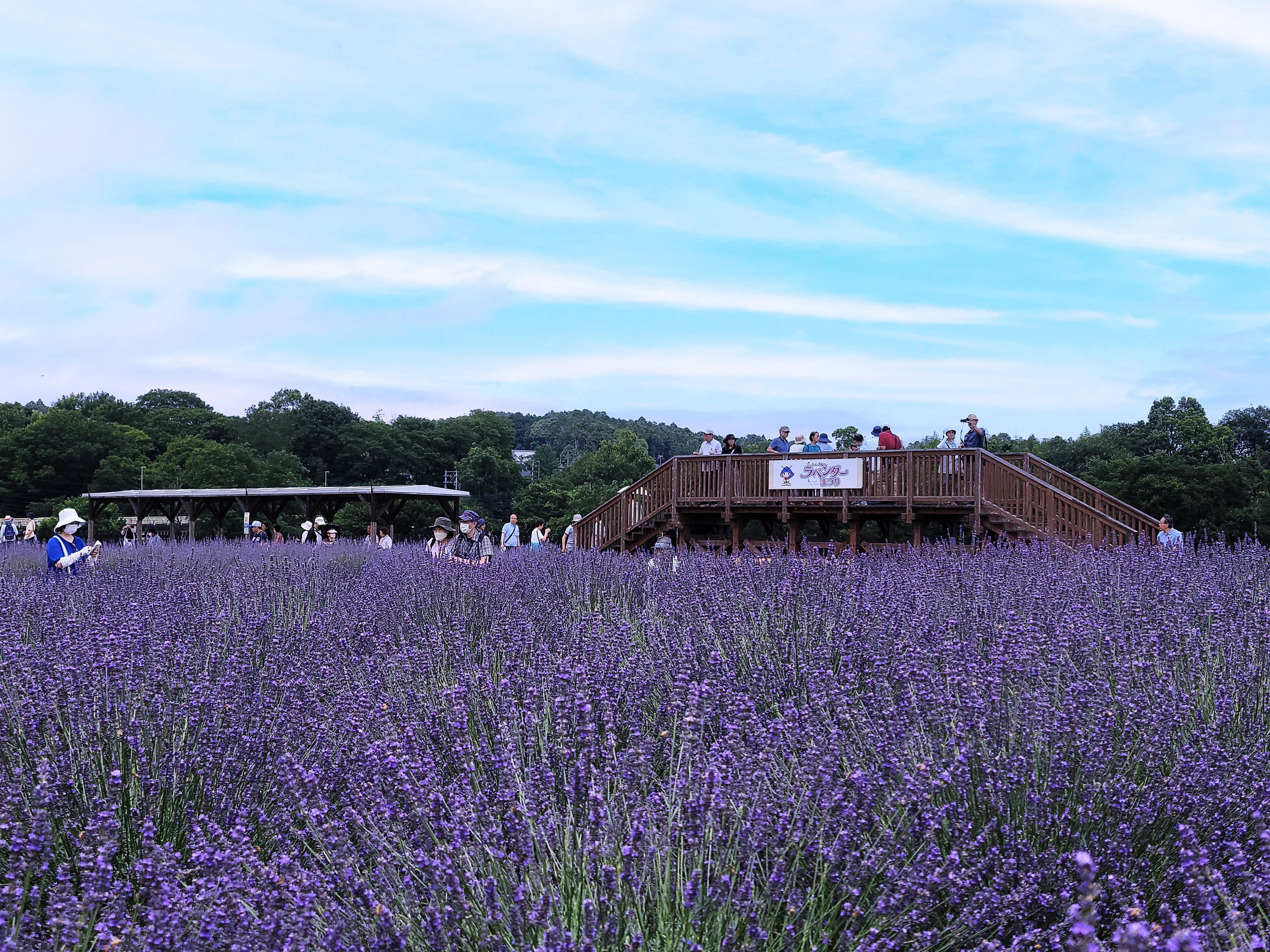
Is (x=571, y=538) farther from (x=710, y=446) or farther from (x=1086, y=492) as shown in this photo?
(x=1086, y=492)

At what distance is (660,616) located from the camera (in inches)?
246

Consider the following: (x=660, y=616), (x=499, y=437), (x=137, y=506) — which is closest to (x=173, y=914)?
(x=660, y=616)

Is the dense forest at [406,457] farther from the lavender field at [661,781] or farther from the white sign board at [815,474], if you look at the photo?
the lavender field at [661,781]

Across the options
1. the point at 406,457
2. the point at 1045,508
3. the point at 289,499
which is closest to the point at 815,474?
the point at 1045,508

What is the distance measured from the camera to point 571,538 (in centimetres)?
1869

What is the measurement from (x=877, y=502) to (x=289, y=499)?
2454cm

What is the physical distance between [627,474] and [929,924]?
8284 centimetres

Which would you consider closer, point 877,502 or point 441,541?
point 441,541

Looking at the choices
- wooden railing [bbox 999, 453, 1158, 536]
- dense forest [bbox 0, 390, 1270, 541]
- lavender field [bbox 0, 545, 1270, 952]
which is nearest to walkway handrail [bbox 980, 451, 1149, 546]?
wooden railing [bbox 999, 453, 1158, 536]

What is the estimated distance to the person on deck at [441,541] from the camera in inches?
434

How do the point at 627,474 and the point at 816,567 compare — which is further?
the point at 627,474

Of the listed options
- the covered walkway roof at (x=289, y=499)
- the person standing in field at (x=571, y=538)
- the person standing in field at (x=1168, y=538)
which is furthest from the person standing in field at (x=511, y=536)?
the covered walkway roof at (x=289, y=499)

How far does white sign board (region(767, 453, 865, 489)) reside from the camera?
62.4ft

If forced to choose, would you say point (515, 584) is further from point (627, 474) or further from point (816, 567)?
point (627, 474)
